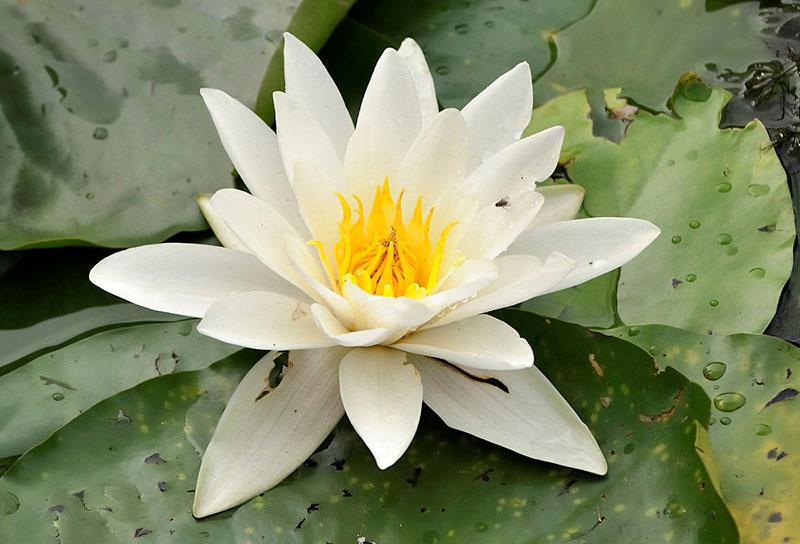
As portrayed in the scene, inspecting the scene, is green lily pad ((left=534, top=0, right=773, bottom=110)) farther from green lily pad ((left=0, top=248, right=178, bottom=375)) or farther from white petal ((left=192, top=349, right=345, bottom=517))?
green lily pad ((left=0, top=248, right=178, bottom=375))

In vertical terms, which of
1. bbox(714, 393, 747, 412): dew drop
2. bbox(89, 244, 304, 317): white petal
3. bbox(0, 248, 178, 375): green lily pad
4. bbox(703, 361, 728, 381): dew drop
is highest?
bbox(89, 244, 304, 317): white petal

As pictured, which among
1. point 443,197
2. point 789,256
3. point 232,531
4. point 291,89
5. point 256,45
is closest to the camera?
point 232,531

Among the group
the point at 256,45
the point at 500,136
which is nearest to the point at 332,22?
the point at 256,45

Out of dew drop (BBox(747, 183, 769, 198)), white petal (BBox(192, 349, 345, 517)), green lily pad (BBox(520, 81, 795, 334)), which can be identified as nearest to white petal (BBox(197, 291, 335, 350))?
white petal (BBox(192, 349, 345, 517))

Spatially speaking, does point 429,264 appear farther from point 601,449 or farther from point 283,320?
point 601,449

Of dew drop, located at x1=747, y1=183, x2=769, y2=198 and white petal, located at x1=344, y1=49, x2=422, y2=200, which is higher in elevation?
white petal, located at x1=344, y1=49, x2=422, y2=200
